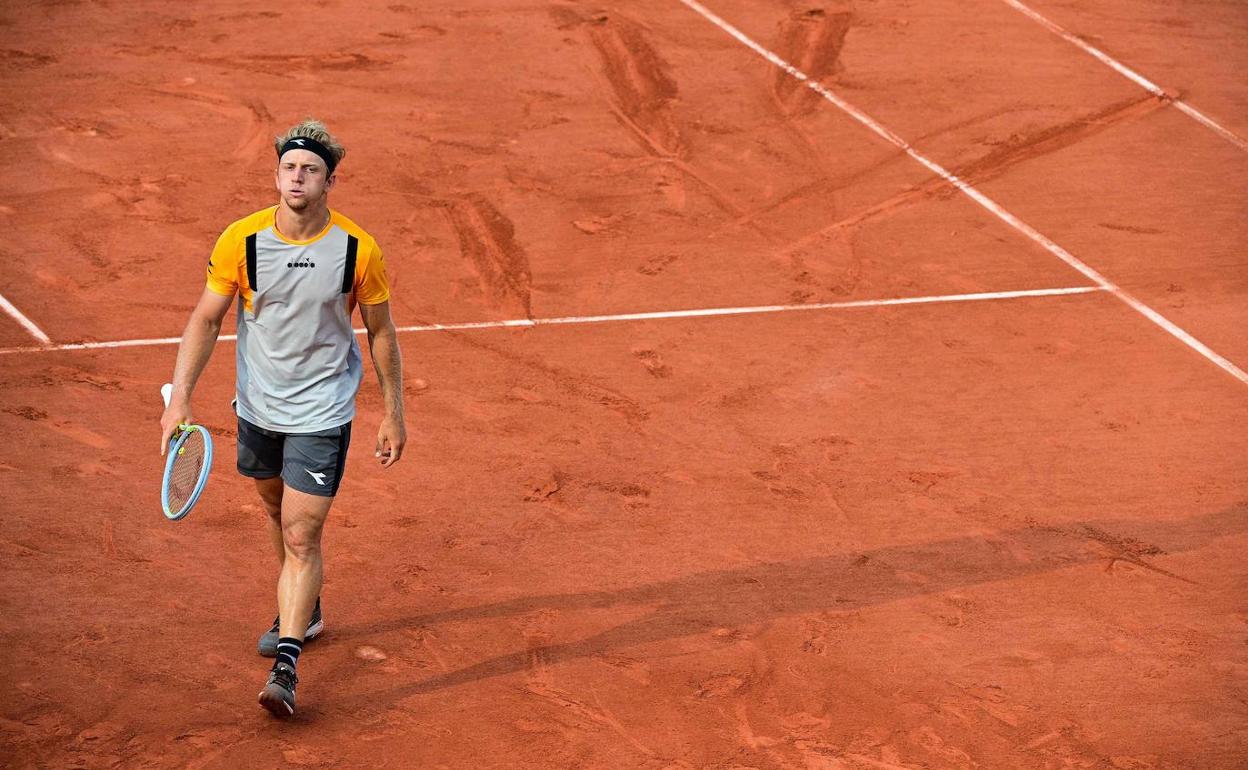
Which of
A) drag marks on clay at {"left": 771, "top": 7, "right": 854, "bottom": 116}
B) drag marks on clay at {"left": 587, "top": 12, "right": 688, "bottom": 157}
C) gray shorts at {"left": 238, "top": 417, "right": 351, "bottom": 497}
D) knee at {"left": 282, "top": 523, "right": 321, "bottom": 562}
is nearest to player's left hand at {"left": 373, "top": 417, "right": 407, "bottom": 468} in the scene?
gray shorts at {"left": 238, "top": 417, "right": 351, "bottom": 497}

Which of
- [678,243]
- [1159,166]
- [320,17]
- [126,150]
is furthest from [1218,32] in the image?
[126,150]

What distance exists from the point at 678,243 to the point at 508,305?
69.4 inches

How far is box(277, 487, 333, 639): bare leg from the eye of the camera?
251 inches

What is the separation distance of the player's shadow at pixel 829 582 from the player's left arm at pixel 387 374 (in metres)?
1.30

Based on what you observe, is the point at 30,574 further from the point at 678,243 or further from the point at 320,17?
the point at 320,17

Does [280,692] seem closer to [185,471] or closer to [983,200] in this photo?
[185,471]

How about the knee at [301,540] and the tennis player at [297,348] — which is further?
the knee at [301,540]

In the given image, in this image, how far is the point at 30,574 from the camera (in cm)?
755

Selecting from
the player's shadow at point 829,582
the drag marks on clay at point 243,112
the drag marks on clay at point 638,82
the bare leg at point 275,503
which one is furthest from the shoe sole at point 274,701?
the drag marks on clay at point 638,82

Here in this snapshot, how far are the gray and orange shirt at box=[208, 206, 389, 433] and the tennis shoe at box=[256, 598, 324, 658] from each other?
43.8 inches

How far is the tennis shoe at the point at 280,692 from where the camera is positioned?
20.8 feet

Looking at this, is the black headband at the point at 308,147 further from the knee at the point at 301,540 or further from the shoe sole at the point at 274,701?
the shoe sole at the point at 274,701

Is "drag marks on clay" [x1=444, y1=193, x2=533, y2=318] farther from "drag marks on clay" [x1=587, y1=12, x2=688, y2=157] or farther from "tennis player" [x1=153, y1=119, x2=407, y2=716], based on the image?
"tennis player" [x1=153, y1=119, x2=407, y2=716]

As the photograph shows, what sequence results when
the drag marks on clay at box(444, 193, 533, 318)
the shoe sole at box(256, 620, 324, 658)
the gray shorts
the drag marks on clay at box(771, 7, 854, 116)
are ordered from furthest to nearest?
the drag marks on clay at box(771, 7, 854, 116), the drag marks on clay at box(444, 193, 533, 318), the shoe sole at box(256, 620, 324, 658), the gray shorts
